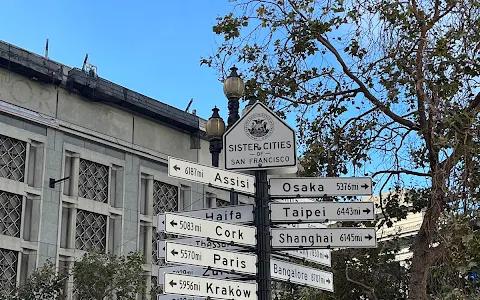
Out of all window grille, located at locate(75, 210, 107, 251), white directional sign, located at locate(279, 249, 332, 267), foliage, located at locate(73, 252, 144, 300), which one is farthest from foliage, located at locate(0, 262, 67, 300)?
white directional sign, located at locate(279, 249, 332, 267)

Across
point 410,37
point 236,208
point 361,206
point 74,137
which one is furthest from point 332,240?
point 74,137

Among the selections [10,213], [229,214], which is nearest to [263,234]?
[229,214]

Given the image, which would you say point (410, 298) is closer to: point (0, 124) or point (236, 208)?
point (236, 208)

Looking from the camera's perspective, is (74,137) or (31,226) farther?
Result: (74,137)

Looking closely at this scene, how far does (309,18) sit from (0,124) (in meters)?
18.1

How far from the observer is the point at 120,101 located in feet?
103

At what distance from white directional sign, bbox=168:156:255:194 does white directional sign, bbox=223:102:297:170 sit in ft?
0.48

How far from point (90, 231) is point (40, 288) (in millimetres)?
5883

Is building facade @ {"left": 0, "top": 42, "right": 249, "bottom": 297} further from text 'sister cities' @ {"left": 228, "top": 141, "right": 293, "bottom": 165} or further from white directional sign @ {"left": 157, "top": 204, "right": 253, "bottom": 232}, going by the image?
text 'sister cities' @ {"left": 228, "top": 141, "right": 293, "bottom": 165}

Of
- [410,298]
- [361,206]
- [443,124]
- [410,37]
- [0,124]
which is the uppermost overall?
[0,124]

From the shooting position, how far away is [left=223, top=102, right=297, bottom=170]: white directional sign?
7160 mm

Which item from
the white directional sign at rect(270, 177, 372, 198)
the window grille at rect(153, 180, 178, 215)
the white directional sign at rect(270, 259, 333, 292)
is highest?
the window grille at rect(153, 180, 178, 215)

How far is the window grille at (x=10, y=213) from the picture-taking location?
88.2 feet

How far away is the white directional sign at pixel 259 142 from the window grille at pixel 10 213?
A: 21.2m
